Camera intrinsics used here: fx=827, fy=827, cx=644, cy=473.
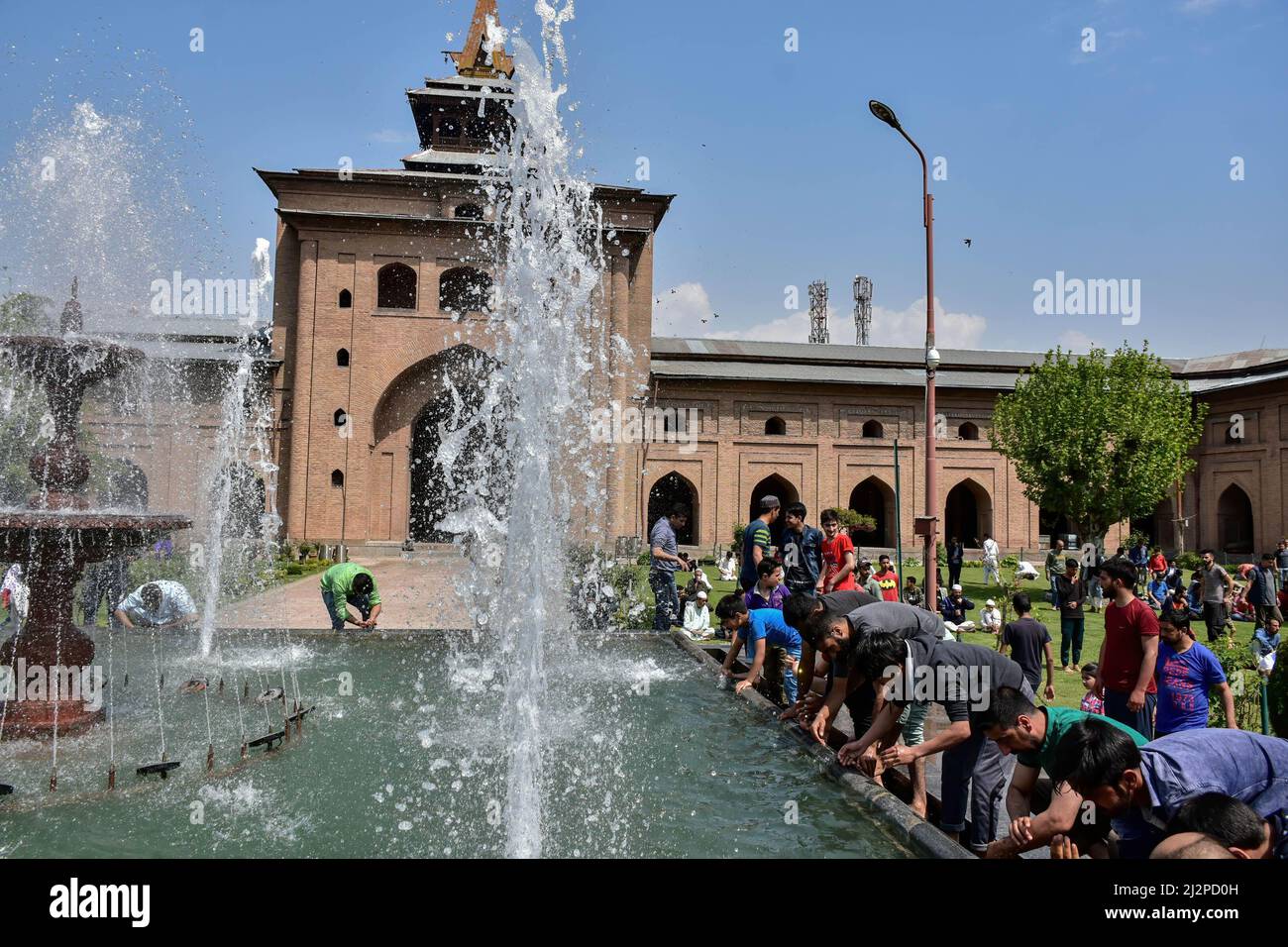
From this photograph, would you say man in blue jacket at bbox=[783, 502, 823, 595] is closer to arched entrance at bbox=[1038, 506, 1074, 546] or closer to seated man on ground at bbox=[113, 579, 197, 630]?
seated man on ground at bbox=[113, 579, 197, 630]

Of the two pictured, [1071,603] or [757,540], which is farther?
[1071,603]

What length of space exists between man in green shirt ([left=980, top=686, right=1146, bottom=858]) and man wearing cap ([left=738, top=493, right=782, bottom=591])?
14.1 ft

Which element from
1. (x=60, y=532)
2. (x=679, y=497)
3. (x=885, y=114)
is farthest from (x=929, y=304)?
(x=679, y=497)

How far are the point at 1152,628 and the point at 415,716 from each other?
4913 mm

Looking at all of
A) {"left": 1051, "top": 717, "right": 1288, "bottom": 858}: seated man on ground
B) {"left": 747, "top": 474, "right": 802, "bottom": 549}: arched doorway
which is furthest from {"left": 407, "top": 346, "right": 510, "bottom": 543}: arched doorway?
{"left": 1051, "top": 717, "right": 1288, "bottom": 858}: seated man on ground

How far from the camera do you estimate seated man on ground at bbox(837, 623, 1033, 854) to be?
3.95m

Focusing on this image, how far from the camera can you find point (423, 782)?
4633 mm

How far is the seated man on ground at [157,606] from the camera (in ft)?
26.5

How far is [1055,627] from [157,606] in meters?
12.6

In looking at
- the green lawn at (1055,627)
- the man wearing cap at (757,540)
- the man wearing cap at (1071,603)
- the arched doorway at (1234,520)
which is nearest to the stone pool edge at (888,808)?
the man wearing cap at (757,540)

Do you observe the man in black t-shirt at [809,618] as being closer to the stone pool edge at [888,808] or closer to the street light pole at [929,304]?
the stone pool edge at [888,808]

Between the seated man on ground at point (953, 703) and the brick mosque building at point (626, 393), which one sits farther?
the brick mosque building at point (626, 393)

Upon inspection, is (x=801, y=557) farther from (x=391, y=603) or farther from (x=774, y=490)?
(x=774, y=490)

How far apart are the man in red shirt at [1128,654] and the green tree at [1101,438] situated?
66.2 feet
